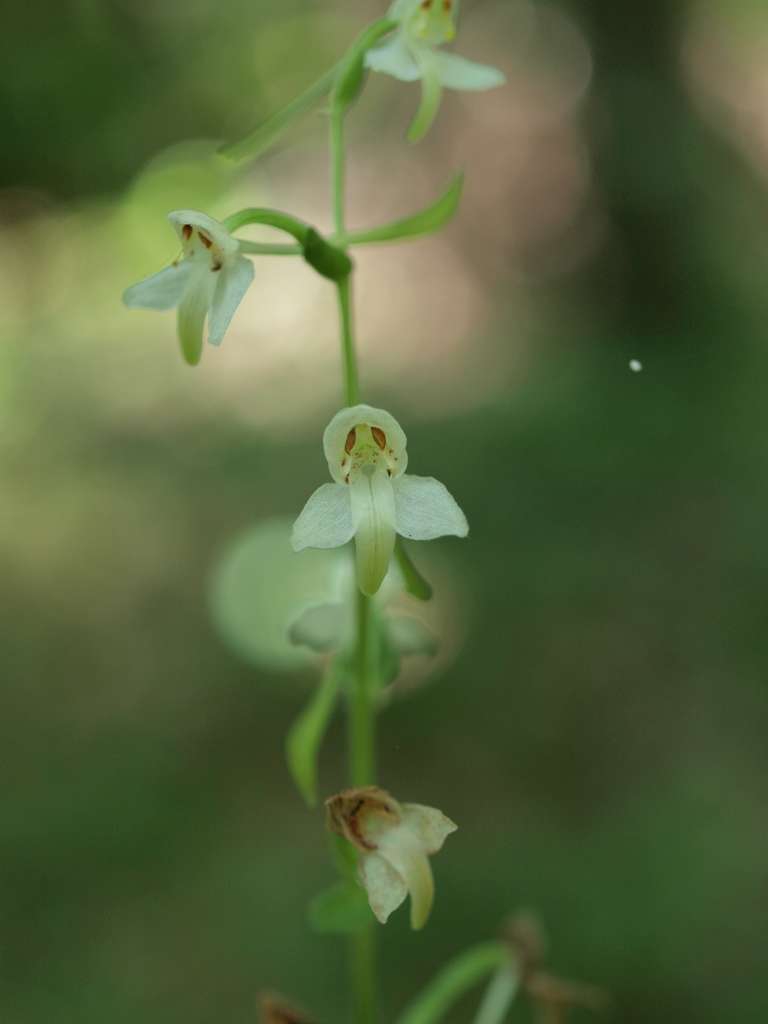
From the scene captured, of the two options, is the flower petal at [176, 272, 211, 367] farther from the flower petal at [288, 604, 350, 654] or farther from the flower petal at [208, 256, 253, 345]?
the flower petal at [288, 604, 350, 654]

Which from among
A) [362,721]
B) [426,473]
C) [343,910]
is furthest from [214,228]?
[426,473]

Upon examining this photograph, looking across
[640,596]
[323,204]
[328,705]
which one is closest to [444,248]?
[323,204]

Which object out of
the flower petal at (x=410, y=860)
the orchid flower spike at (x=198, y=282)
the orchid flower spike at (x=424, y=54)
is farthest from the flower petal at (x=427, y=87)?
the flower petal at (x=410, y=860)

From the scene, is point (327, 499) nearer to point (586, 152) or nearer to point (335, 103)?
point (335, 103)

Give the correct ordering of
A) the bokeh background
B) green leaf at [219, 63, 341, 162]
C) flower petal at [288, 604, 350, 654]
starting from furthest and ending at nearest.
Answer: the bokeh background
flower petal at [288, 604, 350, 654]
green leaf at [219, 63, 341, 162]

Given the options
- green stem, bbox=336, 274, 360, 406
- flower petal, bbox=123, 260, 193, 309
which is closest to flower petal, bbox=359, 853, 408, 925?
green stem, bbox=336, 274, 360, 406

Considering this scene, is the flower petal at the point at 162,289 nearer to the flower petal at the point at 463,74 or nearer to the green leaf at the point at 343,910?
the flower petal at the point at 463,74
